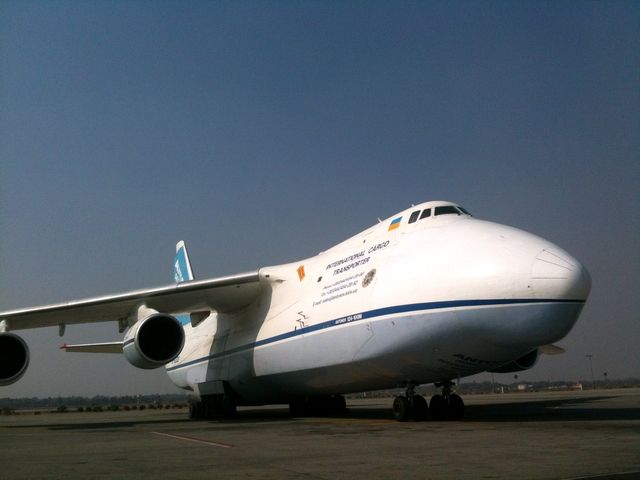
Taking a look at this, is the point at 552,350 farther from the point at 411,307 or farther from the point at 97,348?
the point at 97,348

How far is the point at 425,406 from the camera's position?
10.6 m

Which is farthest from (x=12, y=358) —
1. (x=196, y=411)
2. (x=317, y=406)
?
(x=317, y=406)

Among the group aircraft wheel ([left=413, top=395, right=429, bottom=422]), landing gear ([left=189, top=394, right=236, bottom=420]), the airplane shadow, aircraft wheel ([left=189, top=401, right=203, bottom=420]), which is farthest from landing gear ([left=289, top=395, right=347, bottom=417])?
aircraft wheel ([left=413, top=395, right=429, bottom=422])

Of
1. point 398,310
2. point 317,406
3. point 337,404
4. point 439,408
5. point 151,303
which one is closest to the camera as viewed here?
point 398,310

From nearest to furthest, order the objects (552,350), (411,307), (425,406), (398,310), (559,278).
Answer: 1. (559,278)
2. (411,307)
3. (398,310)
4. (425,406)
5. (552,350)

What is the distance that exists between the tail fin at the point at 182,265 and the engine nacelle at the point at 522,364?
11957 mm

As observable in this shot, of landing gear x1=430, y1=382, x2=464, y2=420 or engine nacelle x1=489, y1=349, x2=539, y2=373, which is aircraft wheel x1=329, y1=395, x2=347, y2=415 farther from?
landing gear x1=430, y1=382, x2=464, y2=420

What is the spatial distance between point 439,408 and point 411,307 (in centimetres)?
213

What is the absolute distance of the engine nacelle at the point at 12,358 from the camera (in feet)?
44.6

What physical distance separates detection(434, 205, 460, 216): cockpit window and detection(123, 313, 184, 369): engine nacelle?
5.98 meters

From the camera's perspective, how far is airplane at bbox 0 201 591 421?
8.80 metres

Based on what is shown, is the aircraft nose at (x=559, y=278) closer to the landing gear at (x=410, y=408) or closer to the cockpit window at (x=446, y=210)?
the cockpit window at (x=446, y=210)

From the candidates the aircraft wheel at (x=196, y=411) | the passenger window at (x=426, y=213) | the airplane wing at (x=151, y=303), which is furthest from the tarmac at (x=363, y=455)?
the aircraft wheel at (x=196, y=411)

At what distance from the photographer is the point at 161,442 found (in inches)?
324
